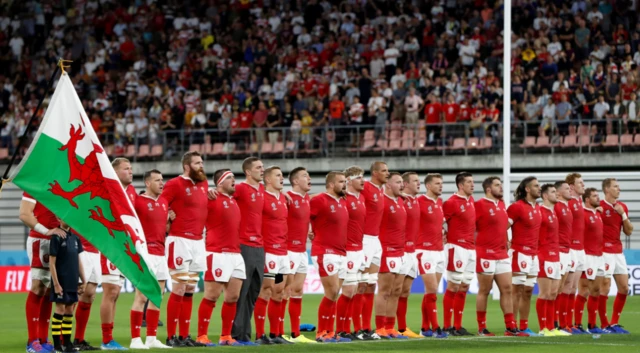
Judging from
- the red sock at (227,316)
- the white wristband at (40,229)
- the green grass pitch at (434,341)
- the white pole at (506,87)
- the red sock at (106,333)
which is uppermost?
the white pole at (506,87)

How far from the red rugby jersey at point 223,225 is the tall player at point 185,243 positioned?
0.13 meters

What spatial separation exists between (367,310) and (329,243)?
1377mm

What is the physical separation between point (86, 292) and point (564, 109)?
18.0m

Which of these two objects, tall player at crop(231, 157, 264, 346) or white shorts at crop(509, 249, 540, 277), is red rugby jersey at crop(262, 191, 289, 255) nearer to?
tall player at crop(231, 157, 264, 346)

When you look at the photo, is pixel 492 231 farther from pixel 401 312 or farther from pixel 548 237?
pixel 401 312

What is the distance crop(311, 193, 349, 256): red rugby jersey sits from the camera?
16.1 metres

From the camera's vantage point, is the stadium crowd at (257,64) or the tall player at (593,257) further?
the stadium crowd at (257,64)

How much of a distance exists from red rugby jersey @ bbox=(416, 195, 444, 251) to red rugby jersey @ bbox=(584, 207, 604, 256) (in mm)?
2685

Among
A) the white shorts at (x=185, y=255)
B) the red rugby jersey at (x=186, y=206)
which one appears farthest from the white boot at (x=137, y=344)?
the red rugby jersey at (x=186, y=206)

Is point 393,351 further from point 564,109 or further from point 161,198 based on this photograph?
point 564,109

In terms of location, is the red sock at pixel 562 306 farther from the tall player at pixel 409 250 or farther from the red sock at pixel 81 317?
the red sock at pixel 81 317

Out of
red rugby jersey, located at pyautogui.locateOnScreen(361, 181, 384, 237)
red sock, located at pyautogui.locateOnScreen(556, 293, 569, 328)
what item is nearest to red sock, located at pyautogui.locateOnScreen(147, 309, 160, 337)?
red rugby jersey, located at pyautogui.locateOnScreen(361, 181, 384, 237)

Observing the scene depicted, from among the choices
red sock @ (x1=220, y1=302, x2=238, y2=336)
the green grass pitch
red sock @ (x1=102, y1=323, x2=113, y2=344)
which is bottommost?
the green grass pitch

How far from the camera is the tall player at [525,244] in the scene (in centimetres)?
1758
